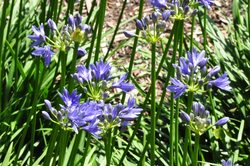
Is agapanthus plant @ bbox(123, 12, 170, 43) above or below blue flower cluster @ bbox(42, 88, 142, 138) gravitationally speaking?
above

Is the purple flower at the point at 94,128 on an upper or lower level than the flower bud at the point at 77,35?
lower

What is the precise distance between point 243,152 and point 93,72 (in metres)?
2.30

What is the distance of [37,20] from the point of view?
365 centimetres

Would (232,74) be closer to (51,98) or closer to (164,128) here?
(164,128)

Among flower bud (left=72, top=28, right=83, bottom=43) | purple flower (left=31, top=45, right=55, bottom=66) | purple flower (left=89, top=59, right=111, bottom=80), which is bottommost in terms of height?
purple flower (left=89, top=59, right=111, bottom=80)

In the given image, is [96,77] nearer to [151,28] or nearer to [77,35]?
[77,35]

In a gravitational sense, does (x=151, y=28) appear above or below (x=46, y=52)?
above

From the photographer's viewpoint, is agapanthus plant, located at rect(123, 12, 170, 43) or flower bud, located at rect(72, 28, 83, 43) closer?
flower bud, located at rect(72, 28, 83, 43)

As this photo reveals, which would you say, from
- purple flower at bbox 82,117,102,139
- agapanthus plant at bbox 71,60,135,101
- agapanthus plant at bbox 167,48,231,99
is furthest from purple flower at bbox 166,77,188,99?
purple flower at bbox 82,117,102,139

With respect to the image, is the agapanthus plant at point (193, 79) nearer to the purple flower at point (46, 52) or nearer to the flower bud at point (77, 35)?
the flower bud at point (77, 35)

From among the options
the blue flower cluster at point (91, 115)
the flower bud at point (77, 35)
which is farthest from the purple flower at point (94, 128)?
the flower bud at point (77, 35)

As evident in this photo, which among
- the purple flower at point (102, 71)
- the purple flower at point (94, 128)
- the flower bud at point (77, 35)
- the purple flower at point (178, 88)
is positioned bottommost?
the purple flower at point (94, 128)

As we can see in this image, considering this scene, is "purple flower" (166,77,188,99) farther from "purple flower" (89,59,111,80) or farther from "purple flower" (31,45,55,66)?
"purple flower" (31,45,55,66)

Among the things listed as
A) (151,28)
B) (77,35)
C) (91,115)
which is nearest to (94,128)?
(91,115)
